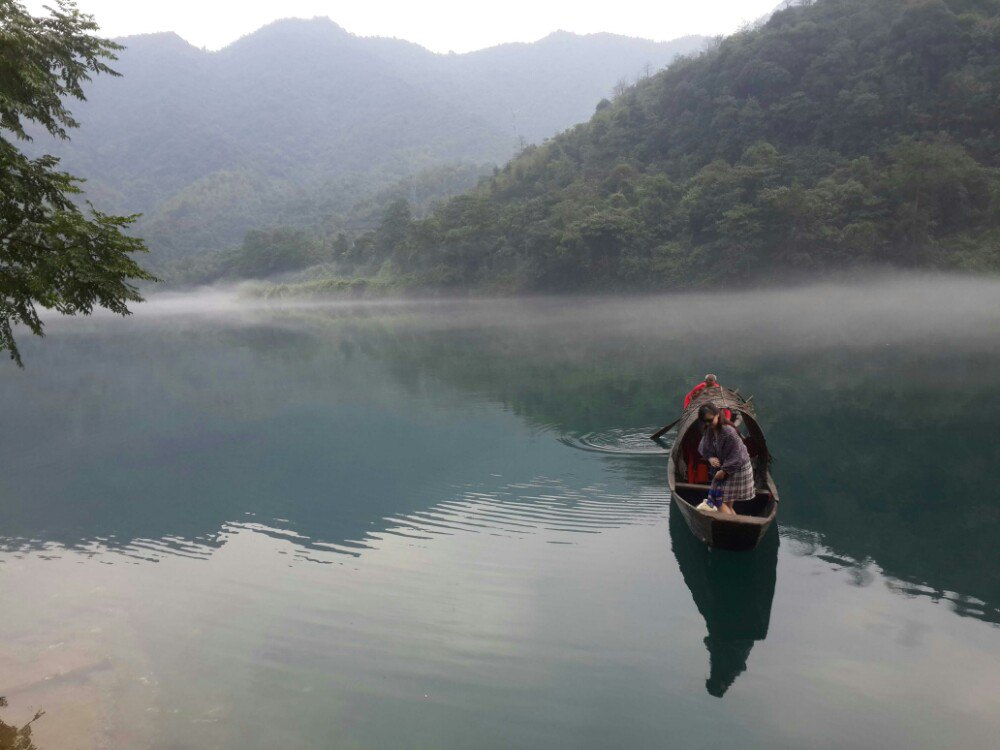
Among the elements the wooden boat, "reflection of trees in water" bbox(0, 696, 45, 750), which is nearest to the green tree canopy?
"reflection of trees in water" bbox(0, 696, 45, 750)

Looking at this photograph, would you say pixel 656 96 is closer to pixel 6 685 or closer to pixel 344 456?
pixel 344 456

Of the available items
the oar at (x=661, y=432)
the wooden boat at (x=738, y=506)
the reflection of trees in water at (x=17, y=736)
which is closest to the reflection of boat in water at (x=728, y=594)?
the wooden boat at (x=738, y=506)

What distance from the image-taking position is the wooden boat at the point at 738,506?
7828 millimetres

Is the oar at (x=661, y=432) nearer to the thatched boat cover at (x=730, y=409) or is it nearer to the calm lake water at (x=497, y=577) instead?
the calm lake water at (x=497, y=577)

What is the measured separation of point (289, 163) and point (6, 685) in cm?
18635

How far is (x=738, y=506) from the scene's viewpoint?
346 inches

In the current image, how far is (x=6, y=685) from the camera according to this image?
20.4 feet

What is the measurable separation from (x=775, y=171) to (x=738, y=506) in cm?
4885

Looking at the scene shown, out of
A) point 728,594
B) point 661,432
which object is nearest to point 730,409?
point 661,432

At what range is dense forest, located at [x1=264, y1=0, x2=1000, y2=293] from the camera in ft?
149

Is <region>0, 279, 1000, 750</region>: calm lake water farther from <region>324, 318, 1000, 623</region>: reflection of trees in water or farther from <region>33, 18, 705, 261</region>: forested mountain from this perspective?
<region>33, 18, 705, 261</region>: forested mountain

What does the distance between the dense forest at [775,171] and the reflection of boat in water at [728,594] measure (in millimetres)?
42863

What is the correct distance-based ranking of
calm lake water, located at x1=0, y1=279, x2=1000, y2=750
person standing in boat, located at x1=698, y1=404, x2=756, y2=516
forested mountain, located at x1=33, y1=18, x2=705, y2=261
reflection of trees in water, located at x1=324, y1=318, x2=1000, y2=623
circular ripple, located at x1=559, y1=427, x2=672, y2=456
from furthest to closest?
forested mountain, located at x1=33, y1=18, x2=705, y2=261
circular ripple, located at x1=559, y1=427, x2=672, y2=456
reflection of trees in water, located at x1=324, y1=318, x2=1000, y2=623
person standing in boat, located at x1=698, y1=404, x2=756, y2=516
calm lake water, located at x1=0, y1=279, x2=1000, y2=750

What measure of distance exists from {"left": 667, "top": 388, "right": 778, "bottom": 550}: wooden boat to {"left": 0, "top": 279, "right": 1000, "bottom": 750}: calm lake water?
59cm
